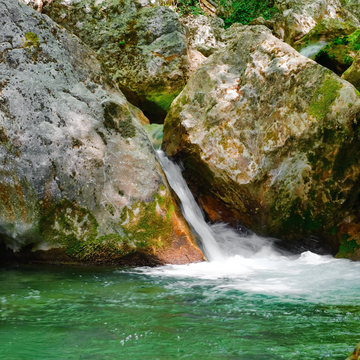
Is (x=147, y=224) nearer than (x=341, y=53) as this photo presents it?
Yes

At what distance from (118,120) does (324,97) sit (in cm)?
284

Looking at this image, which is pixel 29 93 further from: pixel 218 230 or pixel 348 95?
pixel 348 95

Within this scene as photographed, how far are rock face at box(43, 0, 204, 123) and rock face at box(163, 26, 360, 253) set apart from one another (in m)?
3.25

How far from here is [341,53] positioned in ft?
27.8

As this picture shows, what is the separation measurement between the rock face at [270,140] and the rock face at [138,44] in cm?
325

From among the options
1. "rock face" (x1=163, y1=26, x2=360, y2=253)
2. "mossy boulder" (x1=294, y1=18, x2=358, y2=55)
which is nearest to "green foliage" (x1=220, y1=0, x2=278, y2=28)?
"mossy boulder" (x1=294, y1=18, x2=358, y2=55)

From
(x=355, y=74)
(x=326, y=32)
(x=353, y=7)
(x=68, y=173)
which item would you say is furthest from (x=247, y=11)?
(x=68, y=173)

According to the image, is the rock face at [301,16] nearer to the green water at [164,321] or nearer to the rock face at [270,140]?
the rock face at [270,140]

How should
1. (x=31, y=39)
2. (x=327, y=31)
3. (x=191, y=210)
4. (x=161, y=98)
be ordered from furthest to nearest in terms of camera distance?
(x=327, y=31)
(x=161, y=98)
(x=191, y=210)
(x=31, y=39)

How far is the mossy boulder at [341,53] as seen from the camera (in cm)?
841

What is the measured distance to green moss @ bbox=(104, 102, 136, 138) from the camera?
213 inches

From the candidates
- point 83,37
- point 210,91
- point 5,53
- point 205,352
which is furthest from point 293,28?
point 205,352

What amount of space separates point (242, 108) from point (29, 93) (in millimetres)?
3045

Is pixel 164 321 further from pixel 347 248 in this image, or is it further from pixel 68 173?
pixel 347 248
